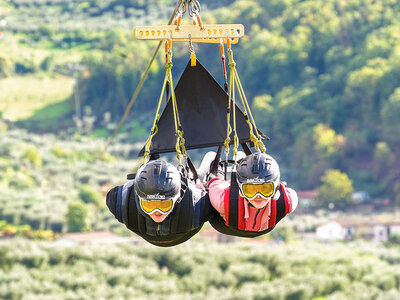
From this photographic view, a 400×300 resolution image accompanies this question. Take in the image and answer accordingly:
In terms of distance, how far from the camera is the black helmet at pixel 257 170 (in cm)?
702

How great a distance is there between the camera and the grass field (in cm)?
7119

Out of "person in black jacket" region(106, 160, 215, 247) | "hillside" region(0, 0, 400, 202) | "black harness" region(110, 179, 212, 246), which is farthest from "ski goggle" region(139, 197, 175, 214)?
"hillside" region(0, 0, 400, 202)

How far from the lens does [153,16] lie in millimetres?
78875

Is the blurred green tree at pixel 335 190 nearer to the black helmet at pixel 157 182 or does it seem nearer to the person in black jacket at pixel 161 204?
the person in black jacket at pixel 161 204

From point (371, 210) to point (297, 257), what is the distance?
79.0 ft

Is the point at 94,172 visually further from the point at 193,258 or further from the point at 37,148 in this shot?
the point at 193,258

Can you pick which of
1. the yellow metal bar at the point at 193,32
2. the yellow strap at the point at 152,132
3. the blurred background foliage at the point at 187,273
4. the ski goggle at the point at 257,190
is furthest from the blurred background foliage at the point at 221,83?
the ski goggle at the point at 257,190

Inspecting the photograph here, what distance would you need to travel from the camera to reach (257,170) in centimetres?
702

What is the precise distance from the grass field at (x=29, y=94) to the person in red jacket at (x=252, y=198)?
63970 mm

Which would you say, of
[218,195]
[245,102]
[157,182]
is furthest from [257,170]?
[245,102]

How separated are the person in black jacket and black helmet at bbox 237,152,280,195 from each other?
426mm

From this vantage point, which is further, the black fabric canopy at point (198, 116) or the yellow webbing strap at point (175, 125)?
the black fabric canopy at point (198, 116)

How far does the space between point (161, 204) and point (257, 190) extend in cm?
65

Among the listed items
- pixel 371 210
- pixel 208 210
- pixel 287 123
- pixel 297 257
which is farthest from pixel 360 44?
pixel 208 210
